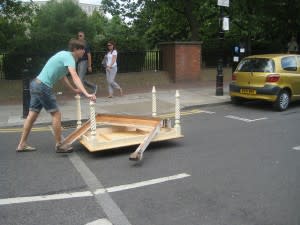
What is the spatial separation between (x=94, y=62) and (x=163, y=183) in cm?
1170

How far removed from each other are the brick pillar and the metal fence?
1.59 feet

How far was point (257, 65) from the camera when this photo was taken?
12.3 metres

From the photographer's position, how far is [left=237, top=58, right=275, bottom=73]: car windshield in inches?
473

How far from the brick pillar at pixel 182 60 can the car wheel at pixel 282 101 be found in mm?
6432

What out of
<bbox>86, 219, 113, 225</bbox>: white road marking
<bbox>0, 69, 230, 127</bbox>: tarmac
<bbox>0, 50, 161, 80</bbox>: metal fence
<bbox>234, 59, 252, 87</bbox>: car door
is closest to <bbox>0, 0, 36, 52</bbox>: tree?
<bbox>0, 50, 161, 80</bbox>: metal fence

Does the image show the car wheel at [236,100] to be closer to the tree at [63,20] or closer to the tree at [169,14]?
the tree at [169,14]

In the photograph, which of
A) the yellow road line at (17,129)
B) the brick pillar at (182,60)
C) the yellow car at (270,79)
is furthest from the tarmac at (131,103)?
the yellow car at (270,79)

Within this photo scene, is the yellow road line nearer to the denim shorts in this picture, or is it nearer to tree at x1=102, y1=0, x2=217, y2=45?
the denim shorts

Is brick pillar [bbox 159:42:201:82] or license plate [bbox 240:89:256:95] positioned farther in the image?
brick pillar [bbox 159:42:201:82]

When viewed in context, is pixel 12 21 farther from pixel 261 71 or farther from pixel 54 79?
pixel 54 79

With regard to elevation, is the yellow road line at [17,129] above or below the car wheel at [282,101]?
below

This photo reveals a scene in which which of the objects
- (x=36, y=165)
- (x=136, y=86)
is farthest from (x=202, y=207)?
(x=136, y=86)

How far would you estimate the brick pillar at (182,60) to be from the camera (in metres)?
17.8

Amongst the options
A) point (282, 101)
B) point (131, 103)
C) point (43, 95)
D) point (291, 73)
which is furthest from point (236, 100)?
point (43, 95)
